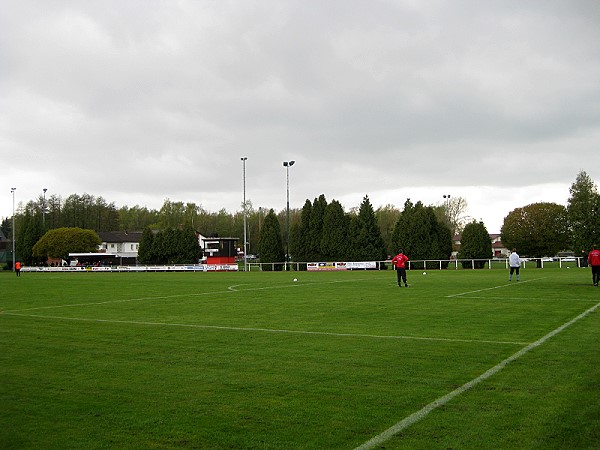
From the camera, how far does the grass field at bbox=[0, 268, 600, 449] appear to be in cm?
585

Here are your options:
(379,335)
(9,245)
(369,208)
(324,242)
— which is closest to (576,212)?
(369,208)

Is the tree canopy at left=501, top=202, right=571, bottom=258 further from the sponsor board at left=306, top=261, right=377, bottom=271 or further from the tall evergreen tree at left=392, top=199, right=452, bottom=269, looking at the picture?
the sponsor board at left=306, top=261, right=377, bottom=271

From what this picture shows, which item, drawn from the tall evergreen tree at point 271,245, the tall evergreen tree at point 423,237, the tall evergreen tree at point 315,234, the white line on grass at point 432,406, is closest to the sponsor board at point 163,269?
the tall evergreen tree at point 271,245

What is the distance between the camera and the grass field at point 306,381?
5.85 m

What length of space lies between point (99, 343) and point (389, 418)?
300 inches

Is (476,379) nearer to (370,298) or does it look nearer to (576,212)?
(370,298)

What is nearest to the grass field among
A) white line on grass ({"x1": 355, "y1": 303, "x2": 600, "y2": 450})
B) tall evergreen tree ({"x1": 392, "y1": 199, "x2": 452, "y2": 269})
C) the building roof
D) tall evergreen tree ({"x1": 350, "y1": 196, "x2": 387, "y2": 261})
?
white line on grass ({"x1": 355, "y1": 303, "x2": 600, "y2": 450})

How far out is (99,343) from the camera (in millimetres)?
12055

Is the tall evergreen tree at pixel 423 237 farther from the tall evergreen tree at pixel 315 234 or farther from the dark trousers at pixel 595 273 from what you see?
the dark trousers at pixel 595 273

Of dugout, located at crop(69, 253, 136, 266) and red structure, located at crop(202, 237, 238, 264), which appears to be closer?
red structure, located at crop(202, 237, 238, 264)

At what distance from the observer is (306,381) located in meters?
8.16

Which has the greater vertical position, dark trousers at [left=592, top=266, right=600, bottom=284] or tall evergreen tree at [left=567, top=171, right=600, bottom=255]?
tall evergreen tree at [left=567, top=171, right=600, bottom=255]

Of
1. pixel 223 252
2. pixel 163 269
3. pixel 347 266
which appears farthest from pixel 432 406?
pixel 223 252

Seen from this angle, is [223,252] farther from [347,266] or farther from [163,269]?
[347,266]
